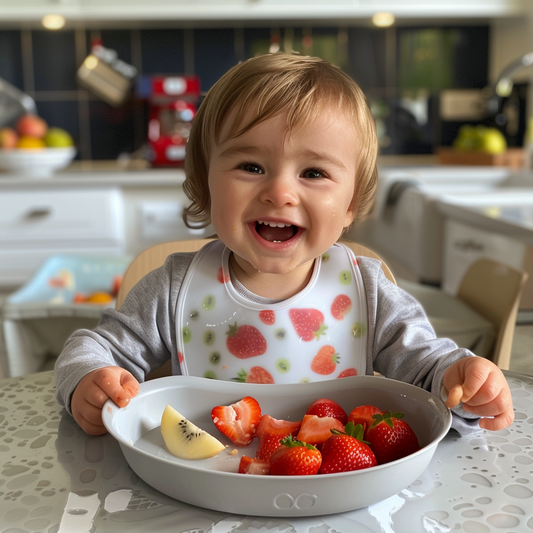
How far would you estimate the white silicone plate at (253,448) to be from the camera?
0.43 meters

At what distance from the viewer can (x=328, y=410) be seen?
56 cm

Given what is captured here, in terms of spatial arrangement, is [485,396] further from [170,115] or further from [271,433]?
[170,115]

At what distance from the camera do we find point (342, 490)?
434 mm

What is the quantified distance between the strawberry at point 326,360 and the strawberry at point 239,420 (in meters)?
0.20

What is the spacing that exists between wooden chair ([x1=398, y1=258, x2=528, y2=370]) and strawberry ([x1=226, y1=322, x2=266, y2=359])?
34 cm

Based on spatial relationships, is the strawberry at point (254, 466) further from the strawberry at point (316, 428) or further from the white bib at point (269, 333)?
the white bib at point (269, 333)

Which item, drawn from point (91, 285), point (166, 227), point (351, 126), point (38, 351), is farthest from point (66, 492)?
point (166, 227)

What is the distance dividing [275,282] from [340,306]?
83mm

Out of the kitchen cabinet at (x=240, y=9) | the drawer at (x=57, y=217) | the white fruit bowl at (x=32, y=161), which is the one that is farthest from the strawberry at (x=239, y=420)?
the kitchen cabinet at (x=240, y=9)

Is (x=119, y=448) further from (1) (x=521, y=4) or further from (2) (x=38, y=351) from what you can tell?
(1) (x=521, y=4)

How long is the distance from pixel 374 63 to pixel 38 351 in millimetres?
2437

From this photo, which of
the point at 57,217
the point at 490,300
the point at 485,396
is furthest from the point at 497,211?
the point at 57,217

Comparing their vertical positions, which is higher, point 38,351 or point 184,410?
point 184,410

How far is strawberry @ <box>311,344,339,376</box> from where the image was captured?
0.77 metres
